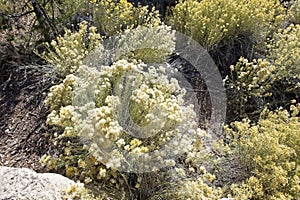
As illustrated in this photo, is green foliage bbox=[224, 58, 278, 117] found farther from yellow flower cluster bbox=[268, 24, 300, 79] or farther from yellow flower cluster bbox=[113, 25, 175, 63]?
yellow flower cluster bbox=[113, 25, 175, 63]

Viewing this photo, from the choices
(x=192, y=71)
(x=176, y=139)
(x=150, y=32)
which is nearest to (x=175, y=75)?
(x=192, y=71)

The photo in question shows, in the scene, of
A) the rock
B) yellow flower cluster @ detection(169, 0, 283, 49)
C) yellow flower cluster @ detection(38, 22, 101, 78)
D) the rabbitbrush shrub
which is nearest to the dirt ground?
yellow flower cluster @ detection(38, 22, 101, 78)

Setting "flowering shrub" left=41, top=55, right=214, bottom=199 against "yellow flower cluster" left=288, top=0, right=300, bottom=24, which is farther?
"yellow flower cluster" left=288, top=0, right=300, bottom=24

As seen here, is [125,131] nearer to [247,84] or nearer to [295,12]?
[247,84]

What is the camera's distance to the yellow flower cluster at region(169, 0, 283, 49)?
9.41 ft

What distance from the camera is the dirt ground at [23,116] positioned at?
2.42 m

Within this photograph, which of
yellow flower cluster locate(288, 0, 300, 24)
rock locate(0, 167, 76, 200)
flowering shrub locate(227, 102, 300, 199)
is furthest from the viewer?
yellow flower cluster locate(288, 0, 300, 24)

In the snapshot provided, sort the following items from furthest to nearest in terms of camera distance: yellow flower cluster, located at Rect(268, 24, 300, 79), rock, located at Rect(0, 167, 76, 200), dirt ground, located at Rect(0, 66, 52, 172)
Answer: yellow flower cluster, located at Rect(268, 24, 300, 79) → dirt ground, located at Rect(0, 66, 52, 172) → rock, located at Rect(0, 167, 76, 200)

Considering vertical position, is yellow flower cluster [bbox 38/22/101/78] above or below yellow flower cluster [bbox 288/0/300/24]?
below

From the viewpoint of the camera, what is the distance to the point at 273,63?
113 inches

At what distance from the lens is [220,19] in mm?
2801

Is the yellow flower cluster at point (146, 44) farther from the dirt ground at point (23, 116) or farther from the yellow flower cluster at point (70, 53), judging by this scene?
the dirt ground at point (23, 116)

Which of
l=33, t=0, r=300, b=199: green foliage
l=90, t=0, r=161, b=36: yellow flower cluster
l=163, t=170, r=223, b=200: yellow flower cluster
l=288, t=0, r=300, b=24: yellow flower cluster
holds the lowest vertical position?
l=163, t=170, r=223, b=200: yellow flower cluster

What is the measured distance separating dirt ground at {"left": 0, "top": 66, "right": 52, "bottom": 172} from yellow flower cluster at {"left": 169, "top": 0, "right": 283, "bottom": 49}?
1389 millimetres
